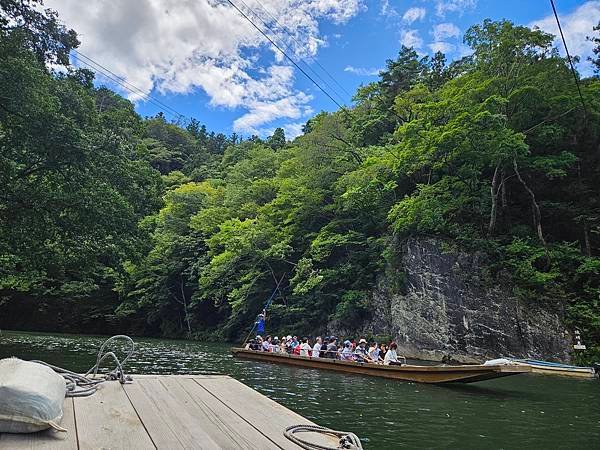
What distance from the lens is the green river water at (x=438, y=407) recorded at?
654 centimetres

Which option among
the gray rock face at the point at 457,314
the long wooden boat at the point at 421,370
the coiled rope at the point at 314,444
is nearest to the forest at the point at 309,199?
the gray rock face at the point at 457,314

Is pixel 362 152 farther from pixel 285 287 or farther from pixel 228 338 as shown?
pixel 228 338

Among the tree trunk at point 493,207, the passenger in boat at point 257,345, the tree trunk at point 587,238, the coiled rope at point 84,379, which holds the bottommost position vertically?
the coiled rope at point 84,379

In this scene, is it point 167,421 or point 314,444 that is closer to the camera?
point 314,444

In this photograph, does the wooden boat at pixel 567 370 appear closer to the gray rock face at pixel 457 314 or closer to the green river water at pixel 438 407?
the green river water at pixel 438 407

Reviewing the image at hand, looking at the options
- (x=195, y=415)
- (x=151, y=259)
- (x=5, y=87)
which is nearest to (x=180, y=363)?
(x=5, y=87)

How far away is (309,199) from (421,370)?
15.4 m

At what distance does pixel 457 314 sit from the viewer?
1831cm

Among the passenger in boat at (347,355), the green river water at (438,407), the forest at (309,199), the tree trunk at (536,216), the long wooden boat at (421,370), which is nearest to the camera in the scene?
the green river water at (438,407)

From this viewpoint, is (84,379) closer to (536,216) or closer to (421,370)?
(421,370)

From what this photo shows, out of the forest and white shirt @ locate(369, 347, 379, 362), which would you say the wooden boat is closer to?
the forest

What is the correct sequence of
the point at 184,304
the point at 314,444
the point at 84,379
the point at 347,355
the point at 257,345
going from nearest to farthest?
the point at 314,444 → the point at 84,379 → the point at 347,355 → the point at 257,345 → the point at 184,304

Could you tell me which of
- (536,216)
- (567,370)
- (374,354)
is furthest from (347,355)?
(536,216)

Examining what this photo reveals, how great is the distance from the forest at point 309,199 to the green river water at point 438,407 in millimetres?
5088
